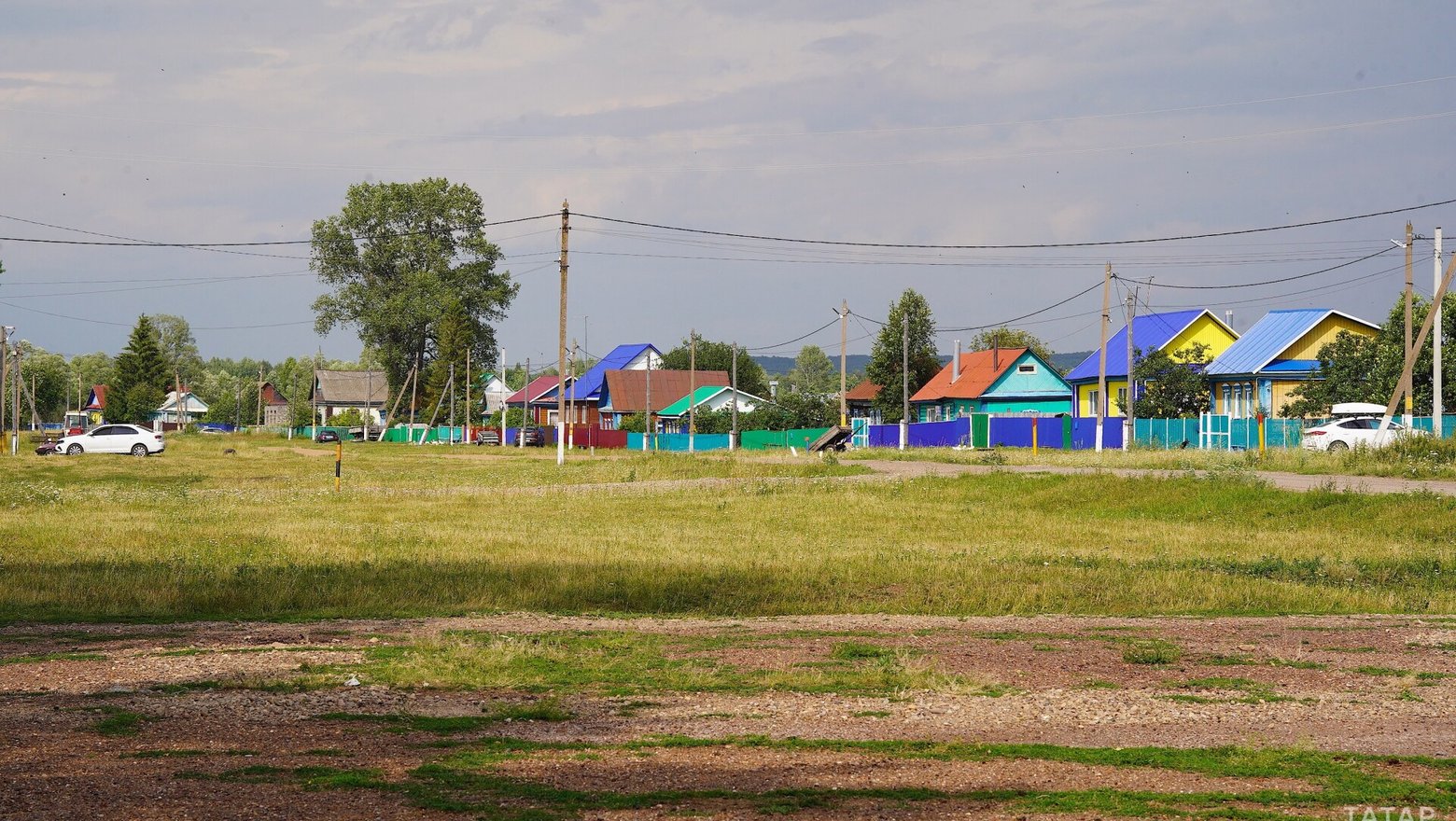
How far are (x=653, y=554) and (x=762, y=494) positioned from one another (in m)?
12.9

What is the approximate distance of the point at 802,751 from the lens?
27.1 ft

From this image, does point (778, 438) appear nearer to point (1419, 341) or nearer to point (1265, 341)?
point (1265, 341)

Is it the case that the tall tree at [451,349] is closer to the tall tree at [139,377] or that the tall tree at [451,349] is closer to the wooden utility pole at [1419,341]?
the tall tree at [139,377]

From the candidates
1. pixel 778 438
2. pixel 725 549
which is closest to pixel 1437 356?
pixel 725 549

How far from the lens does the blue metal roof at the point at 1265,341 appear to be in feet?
214

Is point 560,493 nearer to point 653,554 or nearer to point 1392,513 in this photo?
point 653,554

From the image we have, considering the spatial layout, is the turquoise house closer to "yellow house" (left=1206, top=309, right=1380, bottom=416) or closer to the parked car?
"yellow house" (left=1206, top=309, right=1380, bottom=416)

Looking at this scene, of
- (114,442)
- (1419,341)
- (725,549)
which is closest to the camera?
(725,549)

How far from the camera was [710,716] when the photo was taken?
9.43 meters

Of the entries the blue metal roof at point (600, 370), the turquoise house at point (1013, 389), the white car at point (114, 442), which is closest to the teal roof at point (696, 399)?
the blue metal roof at point (600, 370)

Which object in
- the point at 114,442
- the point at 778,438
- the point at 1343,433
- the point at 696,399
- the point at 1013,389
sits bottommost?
the point at 114,442

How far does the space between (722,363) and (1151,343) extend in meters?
59.2

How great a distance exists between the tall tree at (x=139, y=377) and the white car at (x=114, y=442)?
62560 mm

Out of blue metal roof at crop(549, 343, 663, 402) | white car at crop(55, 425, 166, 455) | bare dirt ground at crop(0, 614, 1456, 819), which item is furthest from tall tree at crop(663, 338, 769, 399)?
bare dirt ground at crop(0, 614, 1456, 819)
